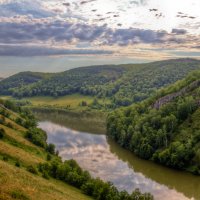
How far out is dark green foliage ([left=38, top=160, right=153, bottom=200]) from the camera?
246 feet

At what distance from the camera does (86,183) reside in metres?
80.5

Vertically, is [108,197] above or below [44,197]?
below

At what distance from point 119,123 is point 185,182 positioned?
6248 centimetres

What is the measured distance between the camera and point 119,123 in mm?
169250

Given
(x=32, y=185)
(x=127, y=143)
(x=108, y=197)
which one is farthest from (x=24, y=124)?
(x=32, y=185)

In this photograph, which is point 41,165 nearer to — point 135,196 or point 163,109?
point 135,196

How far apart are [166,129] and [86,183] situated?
231ft

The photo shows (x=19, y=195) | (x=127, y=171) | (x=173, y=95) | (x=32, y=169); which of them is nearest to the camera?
(x=19, y=195)

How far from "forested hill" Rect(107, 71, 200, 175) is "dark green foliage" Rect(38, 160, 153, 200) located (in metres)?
45.5

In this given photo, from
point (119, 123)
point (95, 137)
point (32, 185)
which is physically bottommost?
point (95, 137)

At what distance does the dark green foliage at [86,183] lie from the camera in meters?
75.1

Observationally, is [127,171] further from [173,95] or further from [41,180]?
[173,95]

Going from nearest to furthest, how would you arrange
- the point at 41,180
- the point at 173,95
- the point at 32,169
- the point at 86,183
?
the point at 41,180
the point at 32,169
the point at 86,183
the point at 173,95

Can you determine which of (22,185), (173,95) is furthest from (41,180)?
(173,95)
